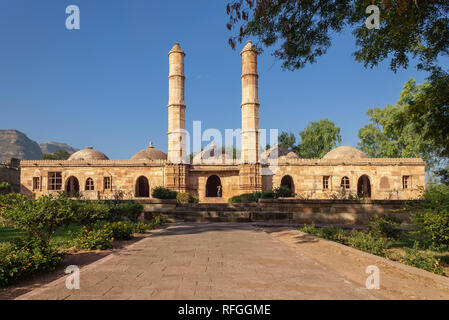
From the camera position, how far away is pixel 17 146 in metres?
166

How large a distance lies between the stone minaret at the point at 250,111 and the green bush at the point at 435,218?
14677mm

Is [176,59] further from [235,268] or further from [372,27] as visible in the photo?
[235,268]

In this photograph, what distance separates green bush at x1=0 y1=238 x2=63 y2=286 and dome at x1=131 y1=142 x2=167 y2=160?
2151 centimetres

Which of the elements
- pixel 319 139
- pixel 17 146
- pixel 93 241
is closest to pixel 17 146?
pixel 17 146

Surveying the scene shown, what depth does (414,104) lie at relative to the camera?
7.79m

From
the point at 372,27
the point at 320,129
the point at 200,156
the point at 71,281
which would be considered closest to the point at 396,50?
the point at 372,27

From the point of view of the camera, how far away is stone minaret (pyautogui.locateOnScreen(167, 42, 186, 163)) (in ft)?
68.7

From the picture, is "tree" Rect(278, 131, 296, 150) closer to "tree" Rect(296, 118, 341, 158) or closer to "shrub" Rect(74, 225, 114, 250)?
"tree" Rect(296, 118, 341, 158)

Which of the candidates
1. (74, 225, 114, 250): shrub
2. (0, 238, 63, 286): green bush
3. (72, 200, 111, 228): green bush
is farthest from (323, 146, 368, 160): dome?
(0, 238, 63, 286): green bush

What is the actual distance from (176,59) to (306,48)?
14.5 meters

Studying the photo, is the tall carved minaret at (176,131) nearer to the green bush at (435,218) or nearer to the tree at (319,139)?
the green bush at (435,218)

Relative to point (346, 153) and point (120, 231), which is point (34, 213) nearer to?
point (120, 231)

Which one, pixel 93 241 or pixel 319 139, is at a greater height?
pixel 319 139

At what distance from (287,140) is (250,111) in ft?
75.7
